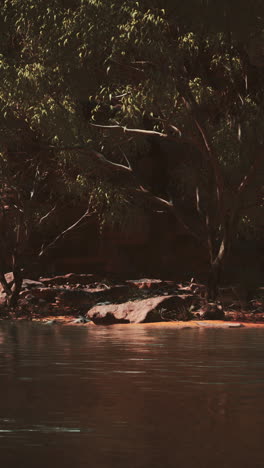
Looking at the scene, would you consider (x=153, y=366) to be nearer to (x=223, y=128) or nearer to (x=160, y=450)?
(x=160, y=450)

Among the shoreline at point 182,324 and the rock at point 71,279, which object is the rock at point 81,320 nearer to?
the shoreline at point 182,324

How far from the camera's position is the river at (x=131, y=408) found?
453 cm

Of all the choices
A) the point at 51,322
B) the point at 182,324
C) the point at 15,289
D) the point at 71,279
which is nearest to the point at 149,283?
the point at 71,279

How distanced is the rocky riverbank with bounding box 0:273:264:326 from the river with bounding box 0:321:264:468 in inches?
406

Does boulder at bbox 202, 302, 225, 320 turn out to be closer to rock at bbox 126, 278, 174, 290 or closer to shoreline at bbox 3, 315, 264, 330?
shoreline at bbox 3, 315, 264, 330

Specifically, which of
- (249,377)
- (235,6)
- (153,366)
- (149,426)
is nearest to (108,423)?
(149,426)

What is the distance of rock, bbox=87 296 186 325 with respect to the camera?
23.5 m

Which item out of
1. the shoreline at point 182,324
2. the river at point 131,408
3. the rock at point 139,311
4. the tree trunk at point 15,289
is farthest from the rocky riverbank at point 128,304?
the river at point 131,408

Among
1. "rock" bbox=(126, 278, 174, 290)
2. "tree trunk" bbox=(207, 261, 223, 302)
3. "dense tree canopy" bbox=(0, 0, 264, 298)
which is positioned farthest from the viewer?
"rock" bbox=(126, 278, 174, 290)

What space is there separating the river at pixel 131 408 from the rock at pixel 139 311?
10.1m

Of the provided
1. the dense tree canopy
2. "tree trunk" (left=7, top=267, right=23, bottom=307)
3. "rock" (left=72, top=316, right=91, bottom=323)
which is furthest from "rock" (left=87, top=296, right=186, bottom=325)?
"tree trunk" (left=7, top=267, right=23, bottom=307)

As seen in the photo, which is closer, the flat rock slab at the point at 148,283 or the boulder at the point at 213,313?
the boulder at the point at 213,313

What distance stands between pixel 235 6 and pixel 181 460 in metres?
20.5

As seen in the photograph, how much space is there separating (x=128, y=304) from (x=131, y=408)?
686 inches
